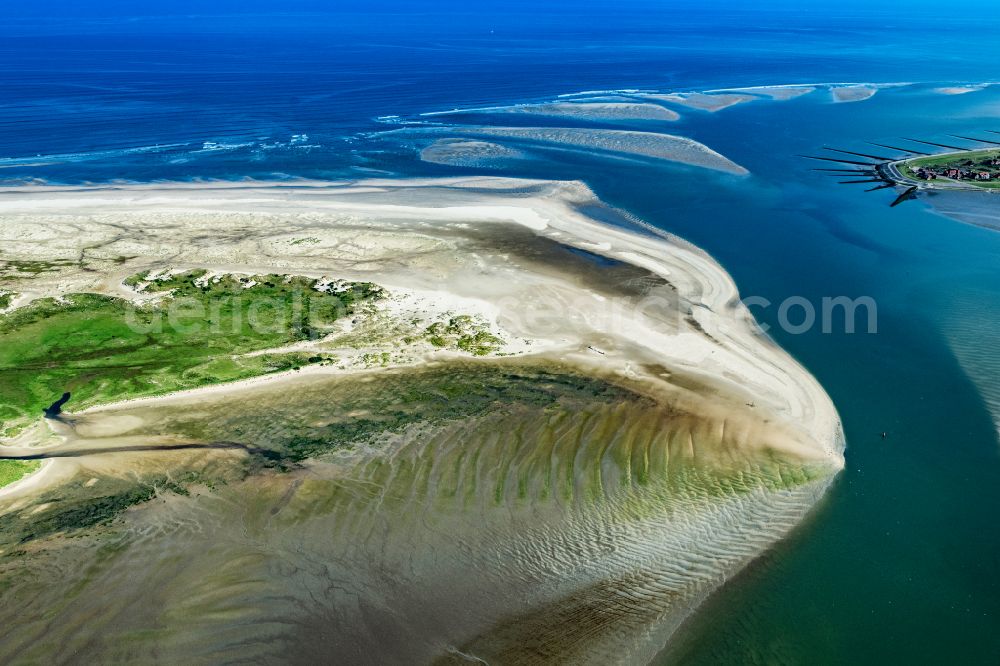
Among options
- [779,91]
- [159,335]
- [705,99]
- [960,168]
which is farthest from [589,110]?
[159,335]

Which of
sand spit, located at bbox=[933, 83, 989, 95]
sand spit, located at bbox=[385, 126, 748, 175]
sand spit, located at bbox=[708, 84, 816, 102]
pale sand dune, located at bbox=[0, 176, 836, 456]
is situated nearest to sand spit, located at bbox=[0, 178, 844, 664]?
pale sand dune, located at bbox=[0, 176, 836, 456]

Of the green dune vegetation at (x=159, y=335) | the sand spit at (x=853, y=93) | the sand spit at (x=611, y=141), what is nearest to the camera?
the green dune vegetation at (x=159, y=335)

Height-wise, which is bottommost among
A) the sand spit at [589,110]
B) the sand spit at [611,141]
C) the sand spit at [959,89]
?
the sand spit at [611,141]

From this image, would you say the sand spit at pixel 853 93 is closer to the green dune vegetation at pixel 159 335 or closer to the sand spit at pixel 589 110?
the sand spit at pixel 589 110

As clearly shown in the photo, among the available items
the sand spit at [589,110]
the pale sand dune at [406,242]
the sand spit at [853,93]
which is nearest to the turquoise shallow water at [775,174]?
the pale sand dune at [406,242]

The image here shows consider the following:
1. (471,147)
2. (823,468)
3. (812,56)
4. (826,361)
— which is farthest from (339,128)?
(812,56)

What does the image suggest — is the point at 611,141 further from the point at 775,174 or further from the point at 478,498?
the point at 478,498
